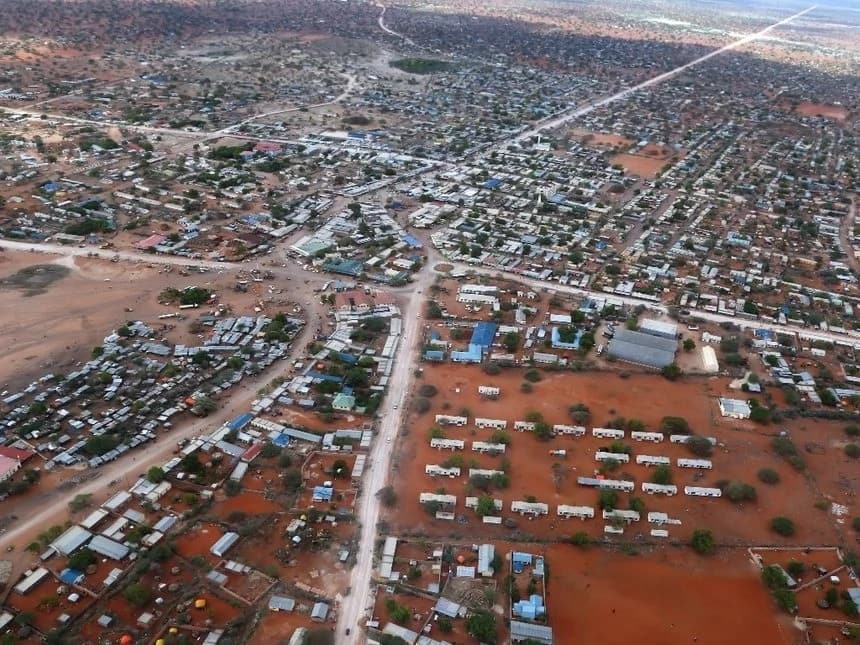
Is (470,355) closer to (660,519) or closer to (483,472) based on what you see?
(483,472)

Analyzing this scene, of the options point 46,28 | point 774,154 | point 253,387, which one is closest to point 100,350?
point 253,387

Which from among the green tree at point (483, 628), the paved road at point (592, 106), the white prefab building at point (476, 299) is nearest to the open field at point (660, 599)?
the green tree at point (483, 628)

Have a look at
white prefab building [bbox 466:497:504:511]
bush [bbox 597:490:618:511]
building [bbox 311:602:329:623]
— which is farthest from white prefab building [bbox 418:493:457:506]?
bush [bbox 597:490:618:511]

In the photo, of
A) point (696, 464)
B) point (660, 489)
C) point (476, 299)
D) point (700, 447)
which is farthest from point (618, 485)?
A: point (476, 299)

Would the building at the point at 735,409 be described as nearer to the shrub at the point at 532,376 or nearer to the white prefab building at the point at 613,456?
the white prefab building at the point at 613,456

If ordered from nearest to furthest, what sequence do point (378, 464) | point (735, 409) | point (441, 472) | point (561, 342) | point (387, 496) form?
1. point (387, 496)
2. point (441, 472)
3. point (378, 464)
4. point (735, 409)
5. point (561, 342)

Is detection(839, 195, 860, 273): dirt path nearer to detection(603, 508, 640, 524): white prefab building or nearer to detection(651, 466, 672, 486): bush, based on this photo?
detection(651, 466, 672, 486): bush
